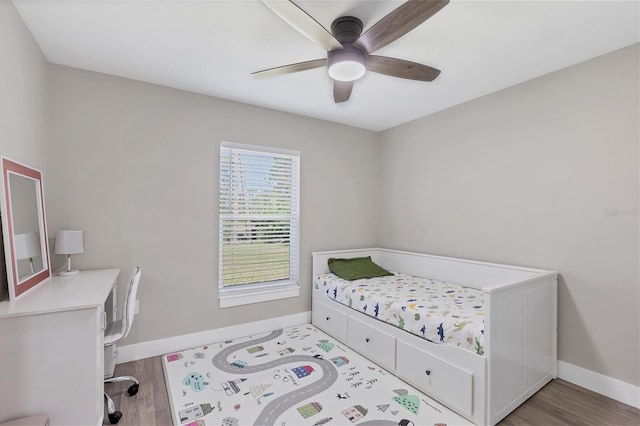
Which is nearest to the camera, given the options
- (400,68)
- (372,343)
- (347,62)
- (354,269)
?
(347,62)

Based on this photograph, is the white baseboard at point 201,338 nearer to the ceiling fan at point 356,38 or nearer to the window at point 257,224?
the window at point 257,224

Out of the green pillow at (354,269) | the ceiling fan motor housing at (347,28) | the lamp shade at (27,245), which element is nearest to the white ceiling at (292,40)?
the ceiling fan motor housing at (347,28)

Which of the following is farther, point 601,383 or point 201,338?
point 201,338

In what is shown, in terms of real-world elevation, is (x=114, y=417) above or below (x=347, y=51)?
below

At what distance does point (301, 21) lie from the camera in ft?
5.10

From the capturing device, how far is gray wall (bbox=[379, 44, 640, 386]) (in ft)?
7.11

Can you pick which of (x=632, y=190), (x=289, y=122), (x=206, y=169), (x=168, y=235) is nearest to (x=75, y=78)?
(x=206, y=169)

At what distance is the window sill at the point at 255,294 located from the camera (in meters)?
3.15

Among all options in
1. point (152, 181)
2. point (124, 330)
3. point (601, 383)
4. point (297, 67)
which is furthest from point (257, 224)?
point (601, 383)

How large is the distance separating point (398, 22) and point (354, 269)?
2569mm

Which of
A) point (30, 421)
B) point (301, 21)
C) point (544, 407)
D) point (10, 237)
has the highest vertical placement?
point (301, 21)

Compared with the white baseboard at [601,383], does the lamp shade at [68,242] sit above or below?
above

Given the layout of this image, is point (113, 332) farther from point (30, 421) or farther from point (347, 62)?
point (347, 62)

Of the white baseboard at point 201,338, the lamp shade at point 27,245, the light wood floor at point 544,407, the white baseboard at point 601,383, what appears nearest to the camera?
the lamp shade at point 27,245
